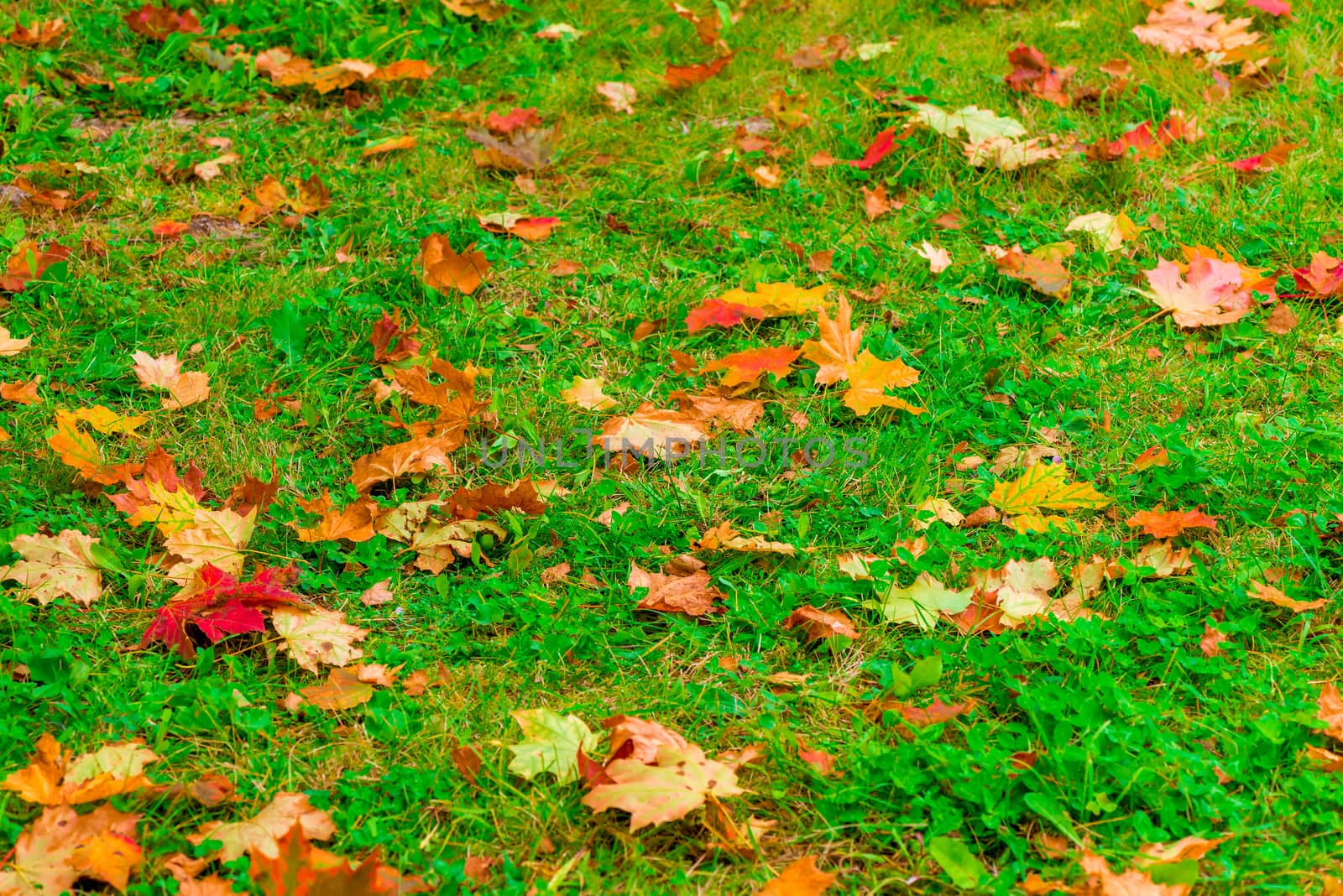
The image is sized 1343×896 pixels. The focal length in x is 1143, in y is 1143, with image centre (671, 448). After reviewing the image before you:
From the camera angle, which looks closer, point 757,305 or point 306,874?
point 306,874

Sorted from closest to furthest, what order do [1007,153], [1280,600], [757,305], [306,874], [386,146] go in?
[306,874], [1280,600], [757,305], [1007,153], [386,146]

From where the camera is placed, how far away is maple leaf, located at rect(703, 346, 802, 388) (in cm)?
264

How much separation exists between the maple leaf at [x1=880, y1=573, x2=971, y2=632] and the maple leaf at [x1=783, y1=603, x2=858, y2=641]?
0.08m

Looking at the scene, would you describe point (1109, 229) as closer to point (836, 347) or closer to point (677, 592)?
point (836, 347)

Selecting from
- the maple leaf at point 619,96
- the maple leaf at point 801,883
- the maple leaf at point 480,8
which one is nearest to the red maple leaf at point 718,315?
the maple leaf at point 619,96

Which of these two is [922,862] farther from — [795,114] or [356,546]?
[795,114]

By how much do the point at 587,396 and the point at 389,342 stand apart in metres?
0.51

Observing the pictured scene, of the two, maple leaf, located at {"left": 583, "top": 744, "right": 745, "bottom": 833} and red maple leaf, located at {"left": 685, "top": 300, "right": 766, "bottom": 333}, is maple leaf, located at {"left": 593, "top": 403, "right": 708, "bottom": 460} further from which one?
maple leaf, located at {"left": 583, "top": 744, "right": 745, "bottom": 833}

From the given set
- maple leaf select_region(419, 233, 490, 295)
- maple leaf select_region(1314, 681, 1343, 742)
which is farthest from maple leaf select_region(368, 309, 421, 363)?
maple leaf select_region(1314, 681, 1343, 742)

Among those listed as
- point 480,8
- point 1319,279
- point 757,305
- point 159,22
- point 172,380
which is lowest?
point 1319,279

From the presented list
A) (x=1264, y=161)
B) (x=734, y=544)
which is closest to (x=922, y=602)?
(x=734, y=544)

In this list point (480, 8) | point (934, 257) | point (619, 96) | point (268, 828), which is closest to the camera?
point (268, 828)

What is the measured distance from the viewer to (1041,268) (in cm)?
292

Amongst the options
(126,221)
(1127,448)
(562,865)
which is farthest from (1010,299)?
(126,221)
